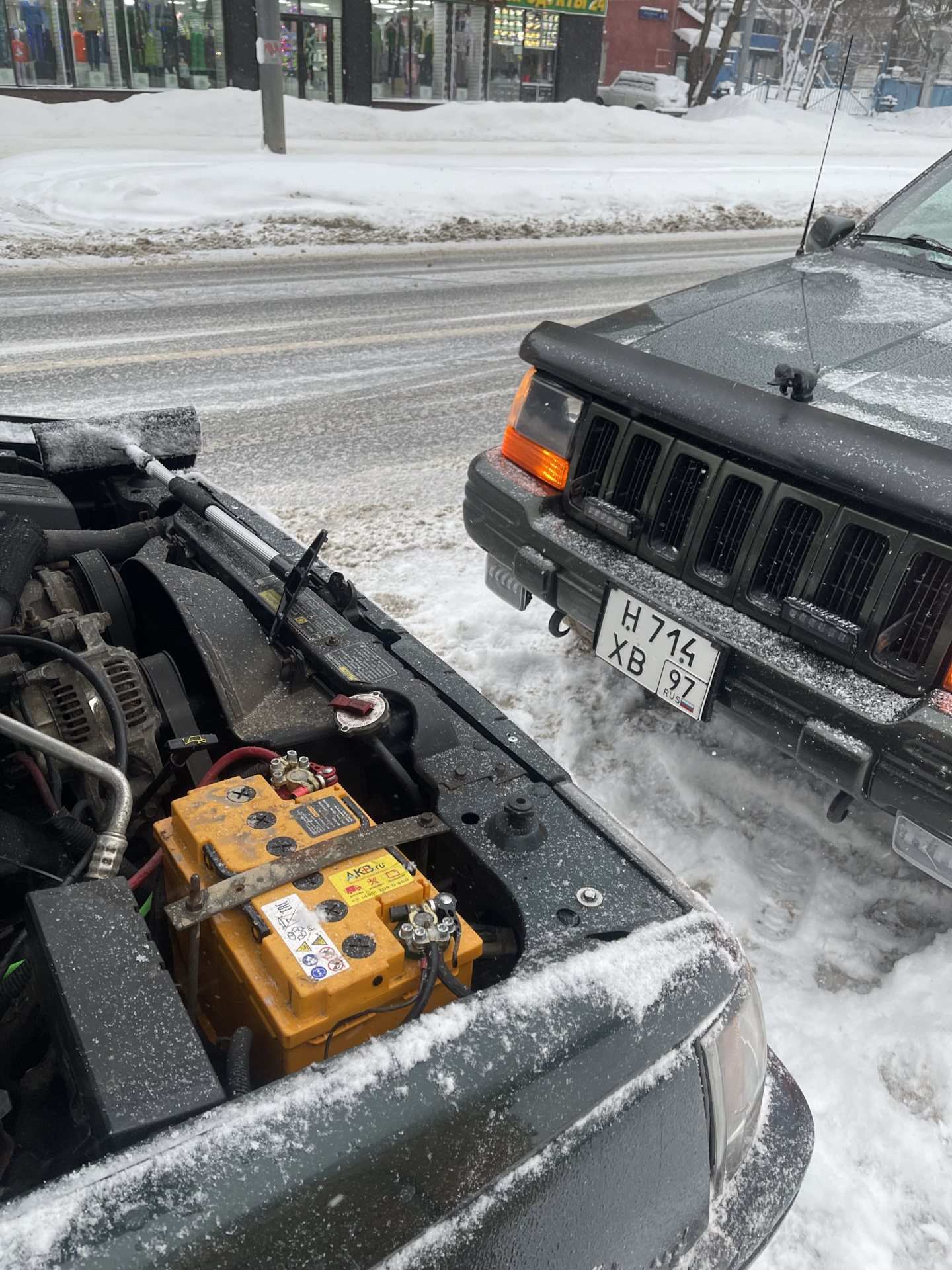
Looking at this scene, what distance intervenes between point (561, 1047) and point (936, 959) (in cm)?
185

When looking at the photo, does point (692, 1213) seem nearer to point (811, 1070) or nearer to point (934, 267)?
point (811, 1070)

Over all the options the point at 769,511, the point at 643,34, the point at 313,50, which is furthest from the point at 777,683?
the point at 643,34

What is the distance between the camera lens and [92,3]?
2106 cm

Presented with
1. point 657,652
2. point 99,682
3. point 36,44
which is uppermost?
point 36,44

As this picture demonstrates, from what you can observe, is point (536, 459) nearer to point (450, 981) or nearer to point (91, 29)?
point (450, 981)

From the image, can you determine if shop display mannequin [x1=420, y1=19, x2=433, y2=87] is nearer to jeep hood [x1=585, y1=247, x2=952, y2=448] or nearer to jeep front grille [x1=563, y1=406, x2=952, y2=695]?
jeep hood [x1=585, y1=247, x2=952, y2=448]

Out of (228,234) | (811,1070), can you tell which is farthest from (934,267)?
(228,234)

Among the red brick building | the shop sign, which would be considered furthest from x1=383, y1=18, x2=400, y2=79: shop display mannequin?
the red brick building

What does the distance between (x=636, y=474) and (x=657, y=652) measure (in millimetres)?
558

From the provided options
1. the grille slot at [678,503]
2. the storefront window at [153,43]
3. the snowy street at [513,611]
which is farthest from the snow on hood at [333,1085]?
the storefront window at [153,43]

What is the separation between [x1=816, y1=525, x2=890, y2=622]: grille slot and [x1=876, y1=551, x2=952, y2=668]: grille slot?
0.08 m

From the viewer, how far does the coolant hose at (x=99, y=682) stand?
1.66 meters

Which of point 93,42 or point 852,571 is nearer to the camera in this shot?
point 852,571

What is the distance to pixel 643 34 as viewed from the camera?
118ft
